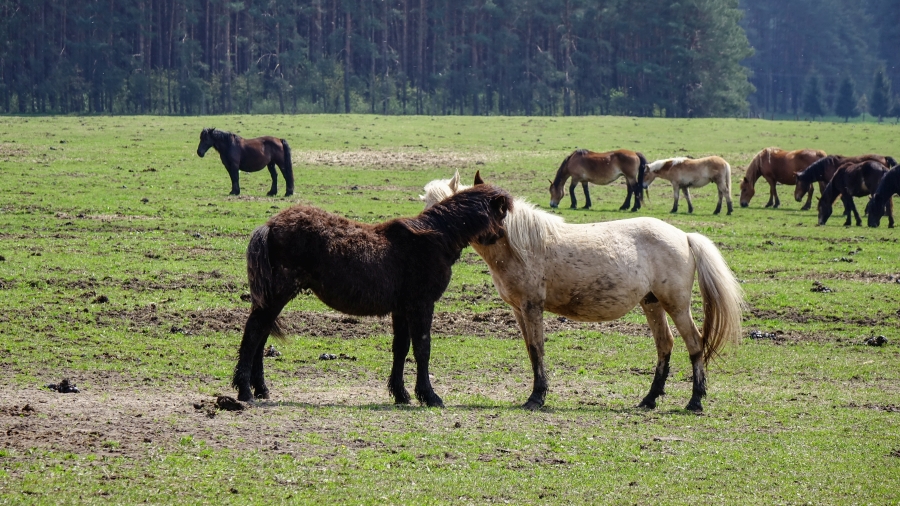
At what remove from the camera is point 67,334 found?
487 inches

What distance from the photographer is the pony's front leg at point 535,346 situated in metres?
9.81

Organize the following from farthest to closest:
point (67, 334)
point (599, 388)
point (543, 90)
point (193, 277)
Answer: point (543, 90)
point (193, 277)
point (67, 334)
point (599, 388)

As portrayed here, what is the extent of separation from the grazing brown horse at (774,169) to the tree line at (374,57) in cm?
4403

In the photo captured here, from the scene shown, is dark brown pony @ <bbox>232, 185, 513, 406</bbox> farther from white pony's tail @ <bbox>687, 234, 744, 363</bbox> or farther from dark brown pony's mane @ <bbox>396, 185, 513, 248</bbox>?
white pony's tail @ <bbox>687, 234, 744, 363</bbox>

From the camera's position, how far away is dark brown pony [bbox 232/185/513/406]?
9227mm

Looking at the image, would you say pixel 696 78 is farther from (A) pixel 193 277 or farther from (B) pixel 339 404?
(B) pixel 339 404

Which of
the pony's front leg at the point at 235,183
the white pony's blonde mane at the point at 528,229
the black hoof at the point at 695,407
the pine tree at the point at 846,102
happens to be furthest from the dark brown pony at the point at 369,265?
the pine tree at the point at 846,102

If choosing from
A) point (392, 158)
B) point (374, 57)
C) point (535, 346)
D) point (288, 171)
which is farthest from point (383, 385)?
point (374, 57)

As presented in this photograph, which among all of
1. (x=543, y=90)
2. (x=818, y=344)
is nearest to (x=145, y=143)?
(x=818, y=344)

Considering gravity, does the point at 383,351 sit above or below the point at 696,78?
below

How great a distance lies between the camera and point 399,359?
971 centimetres

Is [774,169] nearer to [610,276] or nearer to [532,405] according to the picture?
[610,276]

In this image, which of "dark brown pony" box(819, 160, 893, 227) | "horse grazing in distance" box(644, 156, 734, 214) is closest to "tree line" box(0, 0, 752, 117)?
"horse grazing in distance" box(644, 156, 734, 214)

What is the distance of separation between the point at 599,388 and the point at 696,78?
75921 mm
